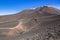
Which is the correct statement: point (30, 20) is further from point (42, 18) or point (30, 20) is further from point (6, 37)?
point (6, 37)

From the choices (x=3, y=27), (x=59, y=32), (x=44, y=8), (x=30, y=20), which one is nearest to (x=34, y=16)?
(x=30, y=20)

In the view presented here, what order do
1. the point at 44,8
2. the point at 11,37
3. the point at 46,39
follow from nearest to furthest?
the point at 46,39
the point at 11,37
the point at 44,8

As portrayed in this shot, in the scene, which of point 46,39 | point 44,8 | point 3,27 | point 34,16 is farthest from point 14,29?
point 46,39

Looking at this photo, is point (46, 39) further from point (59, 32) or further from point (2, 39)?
point (2, 39)

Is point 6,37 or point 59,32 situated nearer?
point 59,32

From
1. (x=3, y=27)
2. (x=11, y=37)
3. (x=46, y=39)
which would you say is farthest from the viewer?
(x=3, y=27)

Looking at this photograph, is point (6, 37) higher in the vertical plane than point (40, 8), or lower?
lower
